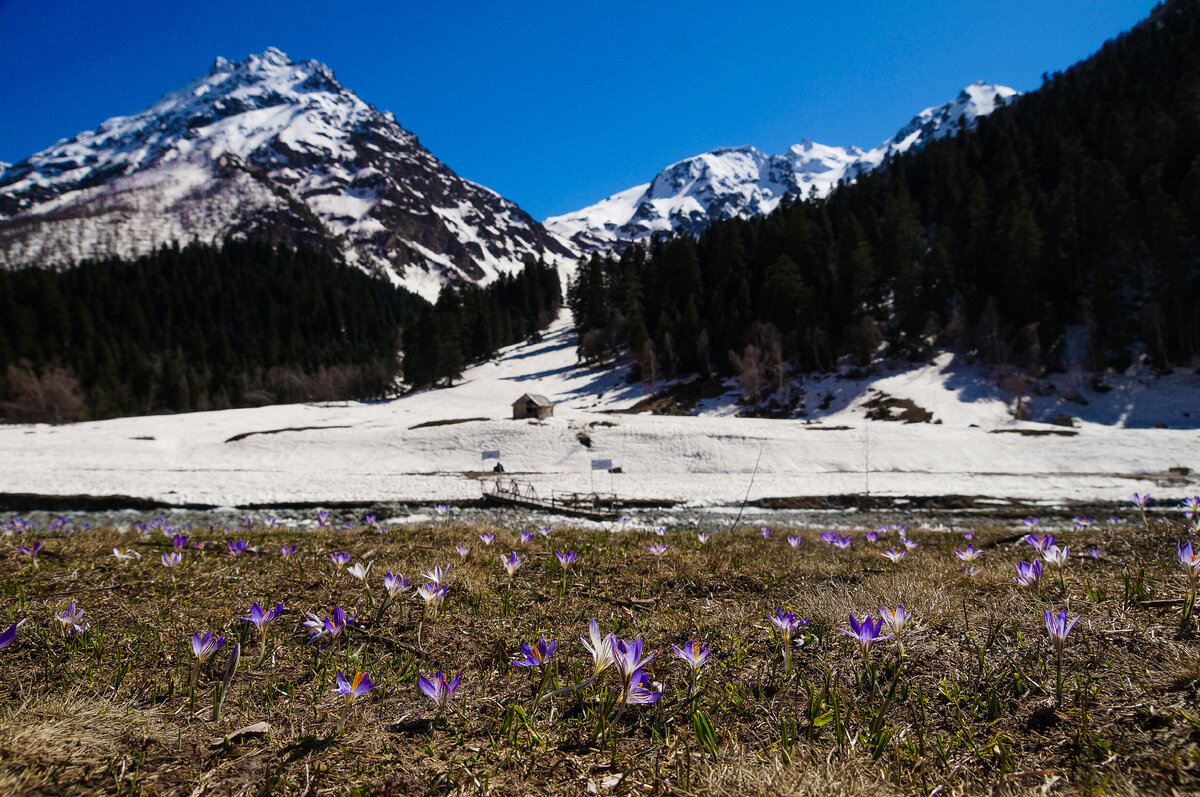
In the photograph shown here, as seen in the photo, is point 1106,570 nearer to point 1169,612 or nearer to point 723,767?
point 1169,612

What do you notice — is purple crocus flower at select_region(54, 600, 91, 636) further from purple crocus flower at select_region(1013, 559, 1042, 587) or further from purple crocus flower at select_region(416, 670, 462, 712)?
purple crocus flower at select_region(1013, 559, 1042, 587)

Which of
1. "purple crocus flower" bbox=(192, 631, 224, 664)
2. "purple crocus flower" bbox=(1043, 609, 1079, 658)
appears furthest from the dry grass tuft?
"purple crocus flower" bbox=(1043, 609, 1079, 658)

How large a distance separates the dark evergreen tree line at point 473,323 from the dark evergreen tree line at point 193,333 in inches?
352

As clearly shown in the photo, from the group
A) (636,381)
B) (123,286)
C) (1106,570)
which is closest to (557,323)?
(636,381)

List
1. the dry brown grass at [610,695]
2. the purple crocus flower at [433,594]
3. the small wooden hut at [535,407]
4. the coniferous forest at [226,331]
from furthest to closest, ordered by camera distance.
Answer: the coniferous forest at [226,331] → the small wooden hut at [535,407] → the purple crocus flower at [433,594] → the dry brown grass at [610,695]

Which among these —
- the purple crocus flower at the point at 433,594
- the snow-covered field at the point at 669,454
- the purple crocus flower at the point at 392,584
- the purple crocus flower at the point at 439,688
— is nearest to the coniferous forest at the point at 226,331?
the snow-covered field at the point at 669,454

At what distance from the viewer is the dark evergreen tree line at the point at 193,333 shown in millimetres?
69250

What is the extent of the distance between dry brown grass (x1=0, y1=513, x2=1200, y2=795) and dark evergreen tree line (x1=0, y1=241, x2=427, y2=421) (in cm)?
8124

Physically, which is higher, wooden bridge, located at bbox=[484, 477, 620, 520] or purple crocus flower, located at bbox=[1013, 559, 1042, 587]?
purple crocus flower, located at bbox=[1013, 559, 1042, 587]

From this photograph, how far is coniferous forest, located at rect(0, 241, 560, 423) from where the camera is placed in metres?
→ 68.7

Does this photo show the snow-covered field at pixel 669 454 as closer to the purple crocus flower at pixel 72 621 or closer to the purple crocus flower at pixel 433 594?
the purple crocus flower at pixel 433 594

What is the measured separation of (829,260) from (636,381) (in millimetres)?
29654

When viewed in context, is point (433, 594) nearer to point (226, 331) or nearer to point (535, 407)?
point (535, 407)

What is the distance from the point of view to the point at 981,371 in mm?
→ 44500
